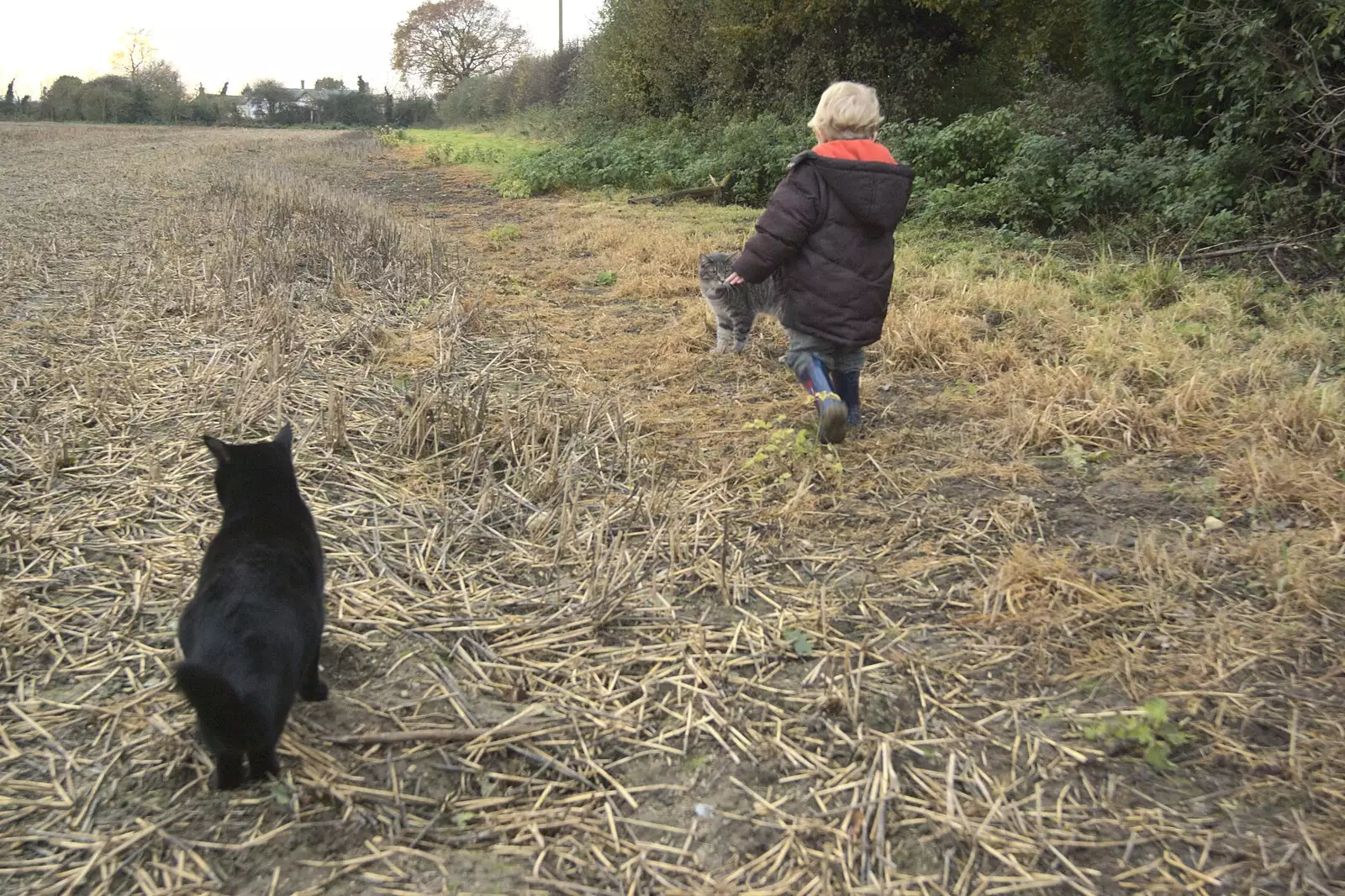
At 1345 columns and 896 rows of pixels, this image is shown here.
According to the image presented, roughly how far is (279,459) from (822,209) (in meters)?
2.69

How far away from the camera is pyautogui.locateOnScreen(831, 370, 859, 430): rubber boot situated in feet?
15.3

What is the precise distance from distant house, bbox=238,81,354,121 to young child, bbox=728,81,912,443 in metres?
60.7

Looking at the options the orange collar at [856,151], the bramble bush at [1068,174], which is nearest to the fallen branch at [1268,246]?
the bramble bush at [1068,174]

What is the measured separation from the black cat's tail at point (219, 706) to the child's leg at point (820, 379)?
2951mm

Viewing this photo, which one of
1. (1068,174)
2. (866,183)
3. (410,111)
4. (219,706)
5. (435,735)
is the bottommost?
(435,735)

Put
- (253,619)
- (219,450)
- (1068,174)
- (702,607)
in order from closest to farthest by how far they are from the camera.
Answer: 1. (253,619)
2. (219,450)
3. (702,607)
4. (1068,174)

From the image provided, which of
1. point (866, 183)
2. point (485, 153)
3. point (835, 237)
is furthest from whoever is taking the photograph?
point (485, 153)

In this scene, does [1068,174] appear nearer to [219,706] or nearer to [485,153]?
[219,706]

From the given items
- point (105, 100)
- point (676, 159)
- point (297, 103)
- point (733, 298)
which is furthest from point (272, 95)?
point (733, 298)

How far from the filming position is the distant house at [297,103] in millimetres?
57844

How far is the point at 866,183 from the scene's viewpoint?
4184 millimetres

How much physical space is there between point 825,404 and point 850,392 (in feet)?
1.26

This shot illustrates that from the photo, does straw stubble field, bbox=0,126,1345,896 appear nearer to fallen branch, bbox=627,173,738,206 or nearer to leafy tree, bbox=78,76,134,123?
fallen branch, bbox=627,173,738,206

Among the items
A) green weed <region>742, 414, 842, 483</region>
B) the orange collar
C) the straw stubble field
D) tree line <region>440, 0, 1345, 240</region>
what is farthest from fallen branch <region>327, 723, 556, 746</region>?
tree line <region>440, 0, 1345, 240</region>
